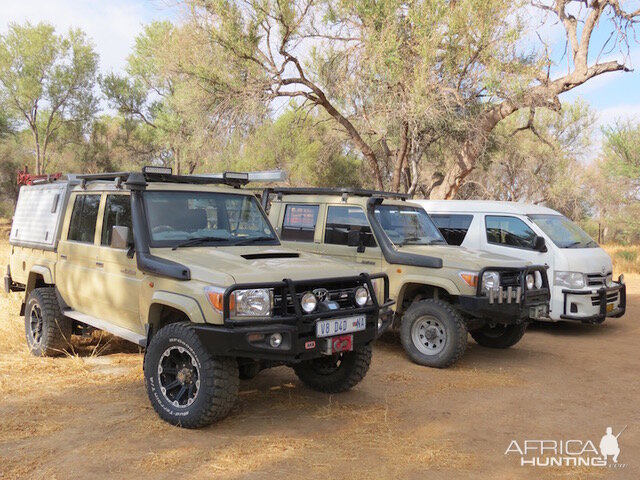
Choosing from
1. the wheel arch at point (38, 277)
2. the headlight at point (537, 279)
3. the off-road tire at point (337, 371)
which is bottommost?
the off-road tire at point (337, 371)

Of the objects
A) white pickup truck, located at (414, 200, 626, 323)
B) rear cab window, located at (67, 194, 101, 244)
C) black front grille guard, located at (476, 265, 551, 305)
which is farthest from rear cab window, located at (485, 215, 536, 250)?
rear cab window, located at (67, 194, 101, 244)

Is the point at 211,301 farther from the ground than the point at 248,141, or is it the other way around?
the point at 248,141

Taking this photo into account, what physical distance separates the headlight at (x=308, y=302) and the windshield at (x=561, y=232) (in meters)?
5.51

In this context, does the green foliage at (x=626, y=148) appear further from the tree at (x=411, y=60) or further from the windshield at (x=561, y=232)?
the windshield at (x=561, y=232)

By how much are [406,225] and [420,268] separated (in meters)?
1.00

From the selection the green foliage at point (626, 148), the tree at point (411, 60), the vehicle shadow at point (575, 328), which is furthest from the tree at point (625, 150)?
the vehicle shadow at point (575, 328)

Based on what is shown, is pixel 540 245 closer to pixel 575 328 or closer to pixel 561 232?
pixel 561 232

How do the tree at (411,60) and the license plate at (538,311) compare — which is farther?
the tree at (411,60)

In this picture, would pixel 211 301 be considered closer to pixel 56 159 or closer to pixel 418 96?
pixel 418 96

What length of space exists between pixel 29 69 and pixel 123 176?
25.8 metres

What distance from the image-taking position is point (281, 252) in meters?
4.99

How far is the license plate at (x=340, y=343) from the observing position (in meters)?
4.32

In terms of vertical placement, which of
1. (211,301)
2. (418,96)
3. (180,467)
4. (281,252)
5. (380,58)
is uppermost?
(380,58)

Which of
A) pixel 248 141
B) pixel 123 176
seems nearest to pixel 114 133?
pixel 248 141
